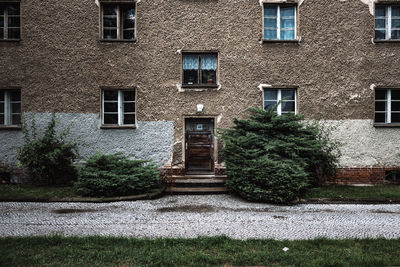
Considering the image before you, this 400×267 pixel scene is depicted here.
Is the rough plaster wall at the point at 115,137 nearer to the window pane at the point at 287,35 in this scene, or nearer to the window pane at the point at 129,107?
the window pane at the point at 129,107

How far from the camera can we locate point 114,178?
7.04 metres

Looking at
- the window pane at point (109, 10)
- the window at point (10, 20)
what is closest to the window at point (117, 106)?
the window pane at point (109, 10)

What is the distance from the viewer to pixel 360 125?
30.0ft

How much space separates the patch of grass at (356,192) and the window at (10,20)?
11.9 m

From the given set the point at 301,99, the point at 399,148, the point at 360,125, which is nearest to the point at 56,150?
the point at 301,99

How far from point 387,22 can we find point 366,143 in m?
4.75

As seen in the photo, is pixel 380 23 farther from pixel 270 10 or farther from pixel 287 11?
pixel 270 10

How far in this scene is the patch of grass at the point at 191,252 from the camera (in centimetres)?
319

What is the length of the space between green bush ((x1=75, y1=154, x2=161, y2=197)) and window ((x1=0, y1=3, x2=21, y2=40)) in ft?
20.6

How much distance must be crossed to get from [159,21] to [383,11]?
28.3 feet

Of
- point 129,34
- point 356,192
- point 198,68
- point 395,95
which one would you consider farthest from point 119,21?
point 395,95

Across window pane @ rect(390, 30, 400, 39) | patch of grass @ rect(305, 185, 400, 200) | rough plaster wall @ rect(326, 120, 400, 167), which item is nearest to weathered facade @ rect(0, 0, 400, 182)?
rough plaster wall @ rect(326, 120, 400, 167)

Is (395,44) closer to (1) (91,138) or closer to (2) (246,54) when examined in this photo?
(2) (246,54)

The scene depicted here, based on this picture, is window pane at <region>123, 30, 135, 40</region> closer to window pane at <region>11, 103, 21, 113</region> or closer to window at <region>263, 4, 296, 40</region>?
window pane at <region>11, 103, 21, 113</region>
